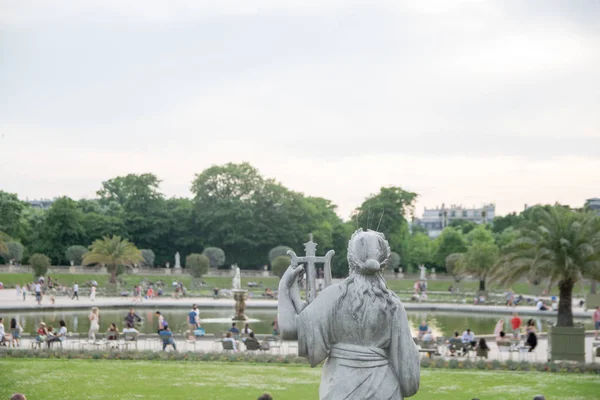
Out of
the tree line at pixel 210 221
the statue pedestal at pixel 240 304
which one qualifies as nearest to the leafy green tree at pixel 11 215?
the tree line at pixel 210 221

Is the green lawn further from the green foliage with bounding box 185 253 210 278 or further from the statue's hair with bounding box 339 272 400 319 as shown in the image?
the green foliage with bounding box 185 253 210 278

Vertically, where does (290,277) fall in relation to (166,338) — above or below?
above

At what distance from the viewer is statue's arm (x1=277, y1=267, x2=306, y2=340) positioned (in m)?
4.32

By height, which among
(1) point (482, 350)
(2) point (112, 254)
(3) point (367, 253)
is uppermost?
(2) point (112, 254)

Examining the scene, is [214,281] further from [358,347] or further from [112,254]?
[358,347]

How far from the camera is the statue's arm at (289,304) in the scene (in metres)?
4.32

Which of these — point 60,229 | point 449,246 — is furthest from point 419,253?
point 60,229

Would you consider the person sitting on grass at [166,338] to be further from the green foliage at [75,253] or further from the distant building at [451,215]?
the distant building at [451,215]

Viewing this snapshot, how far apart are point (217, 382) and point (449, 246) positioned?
220 feet

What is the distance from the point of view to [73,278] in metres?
59.1

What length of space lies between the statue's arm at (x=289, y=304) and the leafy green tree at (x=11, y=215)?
66.4m

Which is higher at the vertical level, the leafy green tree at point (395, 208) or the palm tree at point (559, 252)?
the leafy green tree at point (395, 208)

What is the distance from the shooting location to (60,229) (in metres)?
69.4

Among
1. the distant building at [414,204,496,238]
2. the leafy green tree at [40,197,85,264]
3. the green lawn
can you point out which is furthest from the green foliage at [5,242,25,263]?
the distant building at [414,204,496,238]
